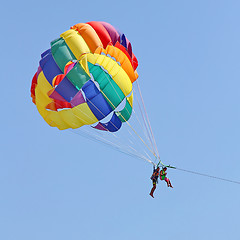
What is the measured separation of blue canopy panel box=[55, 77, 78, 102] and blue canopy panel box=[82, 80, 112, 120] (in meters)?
0.66

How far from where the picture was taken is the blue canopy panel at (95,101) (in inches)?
941

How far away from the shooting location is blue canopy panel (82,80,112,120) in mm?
23906

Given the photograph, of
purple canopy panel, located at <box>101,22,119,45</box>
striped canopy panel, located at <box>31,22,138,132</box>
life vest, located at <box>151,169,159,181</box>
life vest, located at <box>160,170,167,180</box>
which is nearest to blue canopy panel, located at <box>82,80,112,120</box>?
striped canopy panel, located at <box>31,22,138,132</box>

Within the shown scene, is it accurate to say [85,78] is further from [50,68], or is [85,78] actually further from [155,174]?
[155,174]

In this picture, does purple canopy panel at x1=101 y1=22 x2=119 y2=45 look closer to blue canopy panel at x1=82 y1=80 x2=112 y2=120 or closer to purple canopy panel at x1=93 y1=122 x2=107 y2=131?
blue canopy panel at x1=82 y1=80 x2=112 y2=120

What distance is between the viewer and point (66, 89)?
23.2 metres

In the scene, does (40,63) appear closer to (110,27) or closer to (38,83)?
(38,83)

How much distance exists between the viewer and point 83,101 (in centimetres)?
2378

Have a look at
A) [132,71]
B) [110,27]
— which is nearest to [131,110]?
[132,71]

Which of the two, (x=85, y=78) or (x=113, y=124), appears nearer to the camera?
(x=85, y=78)

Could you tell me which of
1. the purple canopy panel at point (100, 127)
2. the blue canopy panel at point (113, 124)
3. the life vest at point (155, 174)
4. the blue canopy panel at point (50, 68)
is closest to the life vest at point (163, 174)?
the life vest at point (155, 174)

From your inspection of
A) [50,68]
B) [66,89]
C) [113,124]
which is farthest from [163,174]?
[50,68]

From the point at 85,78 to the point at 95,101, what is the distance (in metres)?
1.18

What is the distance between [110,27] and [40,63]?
275cm
